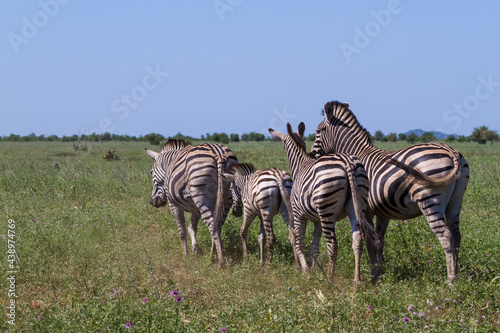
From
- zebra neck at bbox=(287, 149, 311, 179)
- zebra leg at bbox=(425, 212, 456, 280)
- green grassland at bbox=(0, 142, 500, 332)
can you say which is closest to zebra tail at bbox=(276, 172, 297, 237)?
zebra neck at bbox=(287, 149, 311, 179)

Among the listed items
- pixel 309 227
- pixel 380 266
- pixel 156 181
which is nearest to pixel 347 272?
pixel 380 266

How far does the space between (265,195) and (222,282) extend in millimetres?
1664

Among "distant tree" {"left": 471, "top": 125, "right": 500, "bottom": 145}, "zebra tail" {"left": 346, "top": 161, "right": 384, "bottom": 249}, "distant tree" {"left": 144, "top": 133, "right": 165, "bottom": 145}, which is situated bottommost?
"zebra tail" {"left": 346, "top": 161, "right": 384, "bottom": 249}

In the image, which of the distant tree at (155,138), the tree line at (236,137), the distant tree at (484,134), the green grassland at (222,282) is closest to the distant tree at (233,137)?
the tree line at (236,137)

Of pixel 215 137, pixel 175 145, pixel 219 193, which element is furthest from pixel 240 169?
pixel 215 137

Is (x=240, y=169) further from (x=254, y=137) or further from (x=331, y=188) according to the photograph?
(x=254, y=137)

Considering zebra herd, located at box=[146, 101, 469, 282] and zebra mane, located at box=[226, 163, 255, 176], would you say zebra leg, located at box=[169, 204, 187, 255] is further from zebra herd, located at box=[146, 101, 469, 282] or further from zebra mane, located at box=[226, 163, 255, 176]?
zebra mane, located at box=[226, 163, 255, 176]

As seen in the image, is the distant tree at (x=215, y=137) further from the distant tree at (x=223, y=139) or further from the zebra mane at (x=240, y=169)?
the zebra mane at (x=240, y=169)

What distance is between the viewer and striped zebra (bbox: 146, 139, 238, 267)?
8281 mm

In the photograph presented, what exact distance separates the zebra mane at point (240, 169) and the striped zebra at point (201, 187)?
0.40 ft

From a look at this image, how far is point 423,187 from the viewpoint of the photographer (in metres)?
6.56

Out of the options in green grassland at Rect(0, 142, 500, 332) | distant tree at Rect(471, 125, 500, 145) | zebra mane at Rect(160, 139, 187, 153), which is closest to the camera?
green grassland at Rect(0, 142, 500, 332)

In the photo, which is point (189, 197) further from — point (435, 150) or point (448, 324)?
point (448, 324)

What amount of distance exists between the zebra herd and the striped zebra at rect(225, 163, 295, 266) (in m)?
0.02
